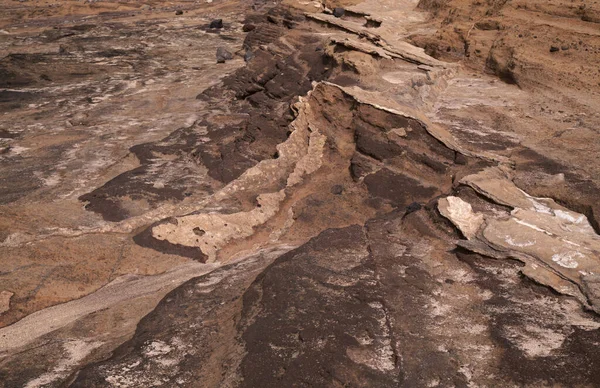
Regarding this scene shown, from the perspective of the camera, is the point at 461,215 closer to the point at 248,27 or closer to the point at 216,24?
the point at 248,27

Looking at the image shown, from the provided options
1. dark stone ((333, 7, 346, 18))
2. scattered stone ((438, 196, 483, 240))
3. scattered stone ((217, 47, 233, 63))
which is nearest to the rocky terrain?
scattered stone ((438, 196, 483, 240))

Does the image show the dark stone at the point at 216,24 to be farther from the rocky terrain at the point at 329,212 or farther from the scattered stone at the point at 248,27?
the rocky terrain at the point at 329,212

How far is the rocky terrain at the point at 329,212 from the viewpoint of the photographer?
3906mm

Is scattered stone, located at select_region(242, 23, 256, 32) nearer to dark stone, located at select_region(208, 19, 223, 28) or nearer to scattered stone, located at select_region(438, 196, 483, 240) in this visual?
dark stone, located at select_region(208, 19, 223, 28)

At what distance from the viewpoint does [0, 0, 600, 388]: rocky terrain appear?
3.91 m

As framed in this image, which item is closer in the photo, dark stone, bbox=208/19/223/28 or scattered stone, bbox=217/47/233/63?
scattered stone, bbox=217/47/233/63

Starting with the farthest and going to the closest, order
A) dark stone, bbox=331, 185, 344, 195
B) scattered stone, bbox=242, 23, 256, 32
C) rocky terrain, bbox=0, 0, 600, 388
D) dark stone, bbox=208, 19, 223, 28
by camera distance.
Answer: dark stone, bbox=208, 19, 223, 28
scattered stone, bbox=242, 23, 256, 32
dark stone, bbox=331, 185, 344, 195
rocky terrain, bbox=0, 0, 600, 388

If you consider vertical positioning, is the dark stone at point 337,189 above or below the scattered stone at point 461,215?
below

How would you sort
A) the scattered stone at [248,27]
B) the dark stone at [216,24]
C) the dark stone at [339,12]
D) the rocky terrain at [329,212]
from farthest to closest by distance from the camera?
the dark stone at [216,24] → the scattered stone at [248,27] → the dark stone at [339,12] → the rocky terrain at [329,212]

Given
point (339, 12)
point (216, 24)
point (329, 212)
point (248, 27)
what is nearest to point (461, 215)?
point (329, 212)

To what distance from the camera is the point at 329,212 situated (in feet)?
22.7

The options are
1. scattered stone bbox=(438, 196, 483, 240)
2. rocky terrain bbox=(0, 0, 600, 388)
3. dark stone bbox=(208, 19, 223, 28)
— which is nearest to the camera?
rocky terrain bbox=(0, 0, 600, 388)

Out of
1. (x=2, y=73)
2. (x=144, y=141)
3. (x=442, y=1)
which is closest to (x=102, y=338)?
(x=144, y=141)

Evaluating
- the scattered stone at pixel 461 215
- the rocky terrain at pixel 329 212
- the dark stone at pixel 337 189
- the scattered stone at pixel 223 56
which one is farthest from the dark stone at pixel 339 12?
the scattered stone at pixel 461 215
